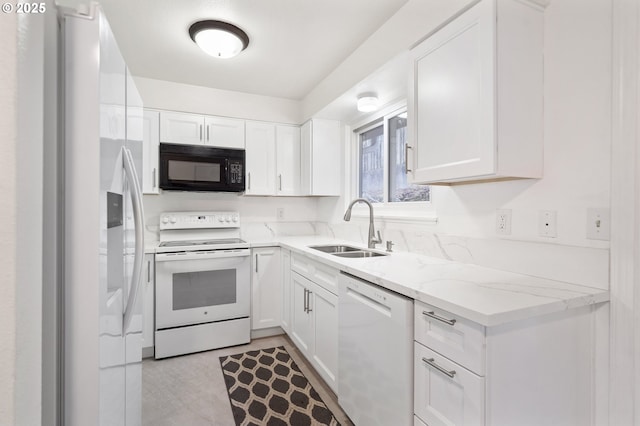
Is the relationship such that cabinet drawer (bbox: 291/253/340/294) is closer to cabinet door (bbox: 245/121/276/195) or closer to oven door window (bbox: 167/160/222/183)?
cabinet door (bbox: 245/121/276/195)

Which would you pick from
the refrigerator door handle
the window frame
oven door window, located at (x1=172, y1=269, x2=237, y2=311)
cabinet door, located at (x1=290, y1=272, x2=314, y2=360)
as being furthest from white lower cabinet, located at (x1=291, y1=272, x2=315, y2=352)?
the refrigerator door handle

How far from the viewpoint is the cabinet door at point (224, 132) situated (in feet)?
9.25

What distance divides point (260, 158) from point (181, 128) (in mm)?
758

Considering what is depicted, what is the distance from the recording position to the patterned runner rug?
1.69m

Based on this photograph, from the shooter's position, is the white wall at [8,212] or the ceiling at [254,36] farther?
the ceiling at [254,36]

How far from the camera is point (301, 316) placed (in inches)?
91.2

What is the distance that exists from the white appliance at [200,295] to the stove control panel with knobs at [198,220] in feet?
0.04

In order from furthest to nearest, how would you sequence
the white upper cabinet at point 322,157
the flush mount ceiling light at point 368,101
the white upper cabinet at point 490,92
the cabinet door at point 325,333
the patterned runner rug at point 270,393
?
the white upper cabinet at point 322,157 → the flush mount ceiling light at point 368,101 → the cabinet door at point 325,333 → the patterned runner rug at point 270,393 → the white upper cabinet at point 490,92

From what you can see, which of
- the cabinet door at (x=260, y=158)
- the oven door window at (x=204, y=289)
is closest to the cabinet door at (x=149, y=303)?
the oven door window at (x=204, y=289)

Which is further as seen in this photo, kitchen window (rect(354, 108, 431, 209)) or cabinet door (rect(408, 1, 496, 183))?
kitchen window (rect(354, 108, 431, 209))

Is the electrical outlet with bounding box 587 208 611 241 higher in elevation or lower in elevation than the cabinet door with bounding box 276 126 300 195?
lower

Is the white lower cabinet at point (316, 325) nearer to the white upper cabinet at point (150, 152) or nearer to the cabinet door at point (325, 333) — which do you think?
the cabinet door at point (325, 333)

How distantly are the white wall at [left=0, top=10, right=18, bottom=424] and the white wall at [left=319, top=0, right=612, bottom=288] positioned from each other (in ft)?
5.57

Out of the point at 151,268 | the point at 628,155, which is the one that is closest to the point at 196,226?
the point at 151,268
